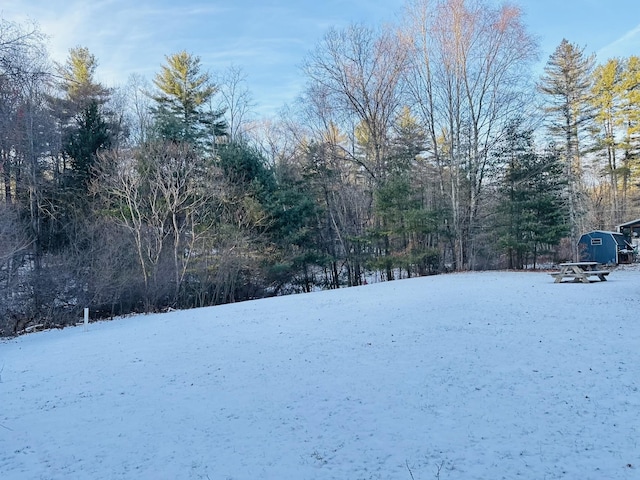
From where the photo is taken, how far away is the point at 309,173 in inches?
893

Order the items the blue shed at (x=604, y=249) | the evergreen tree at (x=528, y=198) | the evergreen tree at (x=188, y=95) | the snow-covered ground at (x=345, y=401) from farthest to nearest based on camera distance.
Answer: the evergreen tree at (x=188, y=95)
the blue shed at (x=604, y=249)
the evergreen tree at (x=528, y=198)
the snow-covered ground at (x=345, y=401)

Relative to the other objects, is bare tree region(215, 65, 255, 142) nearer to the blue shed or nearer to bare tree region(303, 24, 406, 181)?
bare tree region(303, 24, 406, 181)

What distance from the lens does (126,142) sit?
2234 centimetres

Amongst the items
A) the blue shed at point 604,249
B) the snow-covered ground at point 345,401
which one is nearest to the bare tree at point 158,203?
the snow-covered ground at point 345,401

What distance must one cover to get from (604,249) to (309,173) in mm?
15694

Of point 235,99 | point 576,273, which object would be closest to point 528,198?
point 576,273

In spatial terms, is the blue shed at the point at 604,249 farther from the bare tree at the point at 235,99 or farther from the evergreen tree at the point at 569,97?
the bare tree at the point at 235,99

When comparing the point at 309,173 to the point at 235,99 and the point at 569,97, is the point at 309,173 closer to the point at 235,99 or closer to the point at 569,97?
the point at 235,99

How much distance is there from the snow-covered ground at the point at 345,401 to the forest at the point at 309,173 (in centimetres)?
727

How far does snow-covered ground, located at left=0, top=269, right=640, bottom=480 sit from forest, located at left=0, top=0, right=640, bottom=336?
7275mm

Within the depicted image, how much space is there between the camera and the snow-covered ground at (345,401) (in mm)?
2984

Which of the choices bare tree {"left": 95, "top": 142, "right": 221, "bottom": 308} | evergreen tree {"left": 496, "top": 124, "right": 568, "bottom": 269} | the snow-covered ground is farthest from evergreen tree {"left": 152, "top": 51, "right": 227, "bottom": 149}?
the snow-covered ground

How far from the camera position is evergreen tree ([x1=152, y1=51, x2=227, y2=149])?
2247cm

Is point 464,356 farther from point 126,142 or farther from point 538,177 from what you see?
point 126,142
